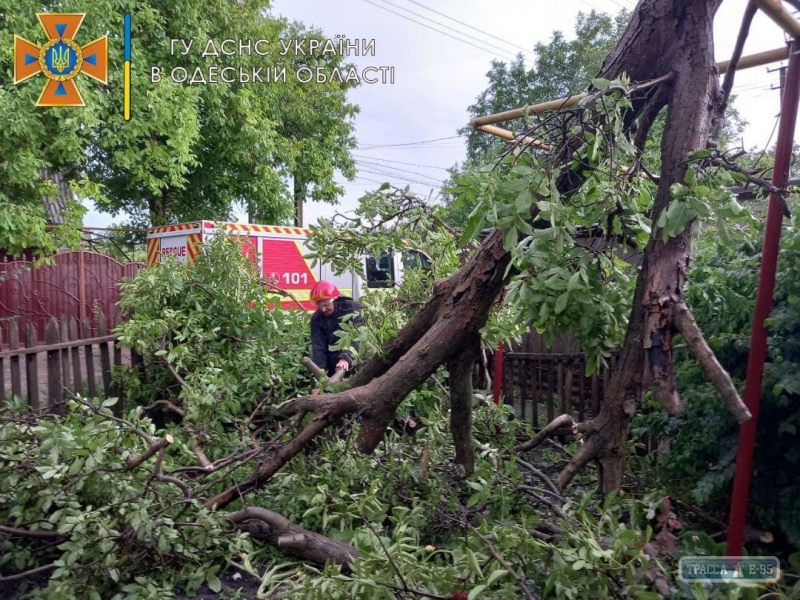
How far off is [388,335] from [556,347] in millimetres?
3260

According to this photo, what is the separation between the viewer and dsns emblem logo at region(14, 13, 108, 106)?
25.3 ft

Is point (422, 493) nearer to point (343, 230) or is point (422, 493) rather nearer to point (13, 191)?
point (343, 230)

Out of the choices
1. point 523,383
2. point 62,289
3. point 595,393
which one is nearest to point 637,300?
point 595,393

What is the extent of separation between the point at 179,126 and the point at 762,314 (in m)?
10.3

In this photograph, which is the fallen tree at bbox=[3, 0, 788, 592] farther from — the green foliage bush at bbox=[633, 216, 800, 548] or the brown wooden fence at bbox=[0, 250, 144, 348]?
the brown wooden fence at bbox=[0, 250, 144, 348]

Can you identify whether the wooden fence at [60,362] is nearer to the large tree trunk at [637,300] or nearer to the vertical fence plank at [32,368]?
the vertical fence plank at [32,368]

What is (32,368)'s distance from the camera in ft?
16.1

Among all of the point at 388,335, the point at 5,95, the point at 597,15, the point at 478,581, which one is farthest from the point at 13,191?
the point at 597,15

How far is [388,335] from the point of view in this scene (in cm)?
315

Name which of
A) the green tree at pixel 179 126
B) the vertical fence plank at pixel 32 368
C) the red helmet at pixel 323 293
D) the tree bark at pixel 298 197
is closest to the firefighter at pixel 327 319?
the red helmet at pixel 323 293

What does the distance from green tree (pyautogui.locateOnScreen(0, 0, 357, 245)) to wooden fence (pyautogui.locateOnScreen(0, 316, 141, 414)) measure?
3.28 metres

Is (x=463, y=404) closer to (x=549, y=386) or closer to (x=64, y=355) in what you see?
(x=549, y=386)

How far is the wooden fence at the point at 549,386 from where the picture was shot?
16.6 feet

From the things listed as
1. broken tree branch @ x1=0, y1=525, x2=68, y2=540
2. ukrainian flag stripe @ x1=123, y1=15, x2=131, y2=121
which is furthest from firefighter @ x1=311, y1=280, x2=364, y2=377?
ukrainian flag stripe @ x1=123, y1=15, x2=131, y2=121
